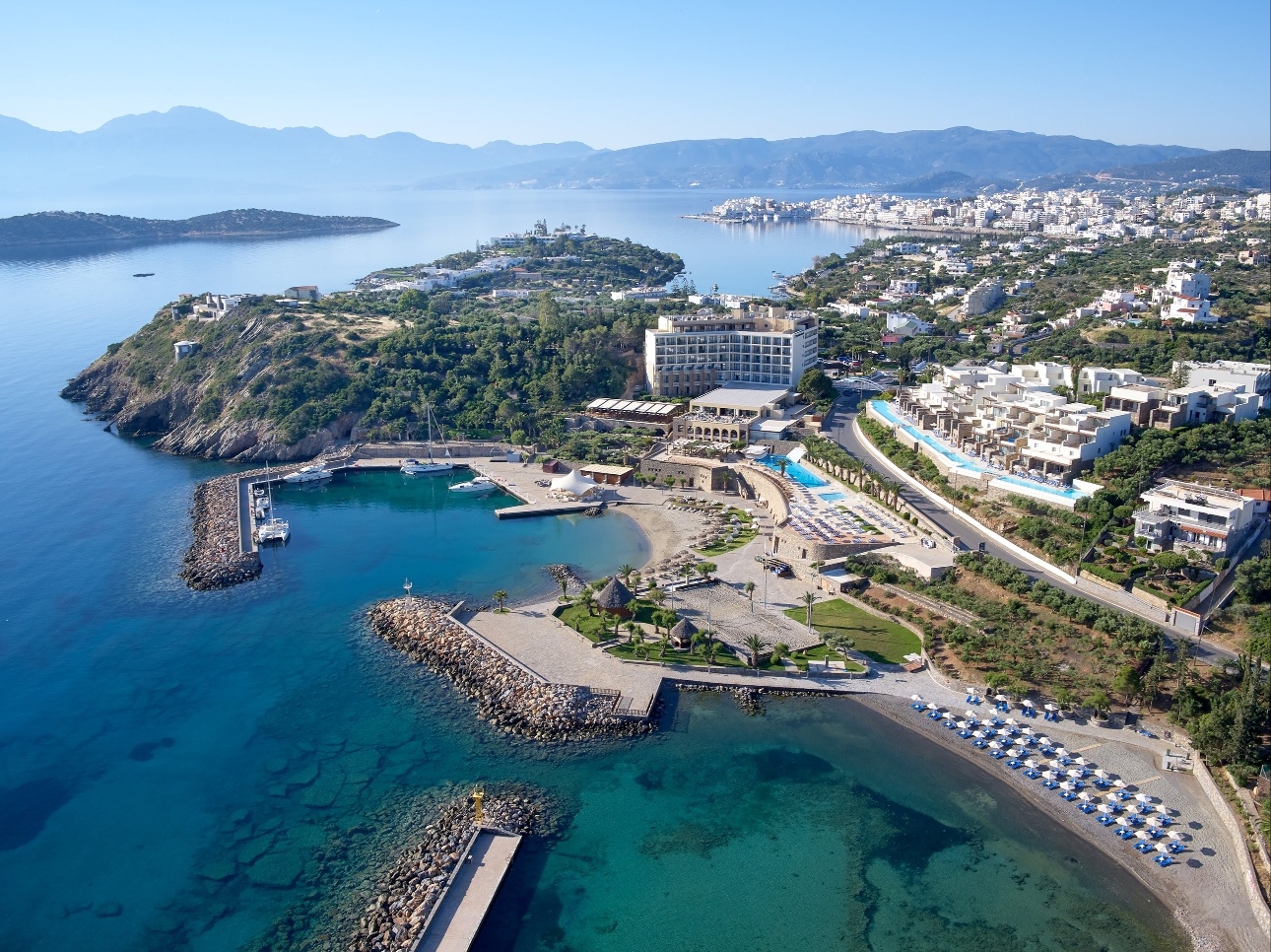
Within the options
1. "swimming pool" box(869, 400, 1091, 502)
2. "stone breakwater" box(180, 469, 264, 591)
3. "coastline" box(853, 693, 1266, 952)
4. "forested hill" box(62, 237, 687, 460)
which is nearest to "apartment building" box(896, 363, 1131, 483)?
"swimming pool" box(869, 400, 1091, 502)

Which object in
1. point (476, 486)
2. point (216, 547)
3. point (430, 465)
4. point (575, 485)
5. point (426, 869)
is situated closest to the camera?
point (426, 869)

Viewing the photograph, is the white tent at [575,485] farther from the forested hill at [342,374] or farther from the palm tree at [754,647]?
the palm tree at [754,647]

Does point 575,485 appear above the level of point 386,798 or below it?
above

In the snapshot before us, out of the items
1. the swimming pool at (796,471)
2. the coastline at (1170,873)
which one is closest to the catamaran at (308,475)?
the swimming pool at (796,471)

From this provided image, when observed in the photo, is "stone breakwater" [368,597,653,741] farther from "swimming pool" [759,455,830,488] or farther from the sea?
"swimming pool" [759,455,830,488]

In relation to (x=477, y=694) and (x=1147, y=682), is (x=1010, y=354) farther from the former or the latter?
(x=477, y=694)

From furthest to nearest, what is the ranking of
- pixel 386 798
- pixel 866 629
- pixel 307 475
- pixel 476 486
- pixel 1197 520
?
pixel 307 475
pixel 476 486
pixel 1197 520
pixel 866 629
pixel 386 798

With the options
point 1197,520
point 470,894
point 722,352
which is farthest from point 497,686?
point 722,352

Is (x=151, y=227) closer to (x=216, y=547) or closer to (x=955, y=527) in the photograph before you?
(x=216, y=547)
